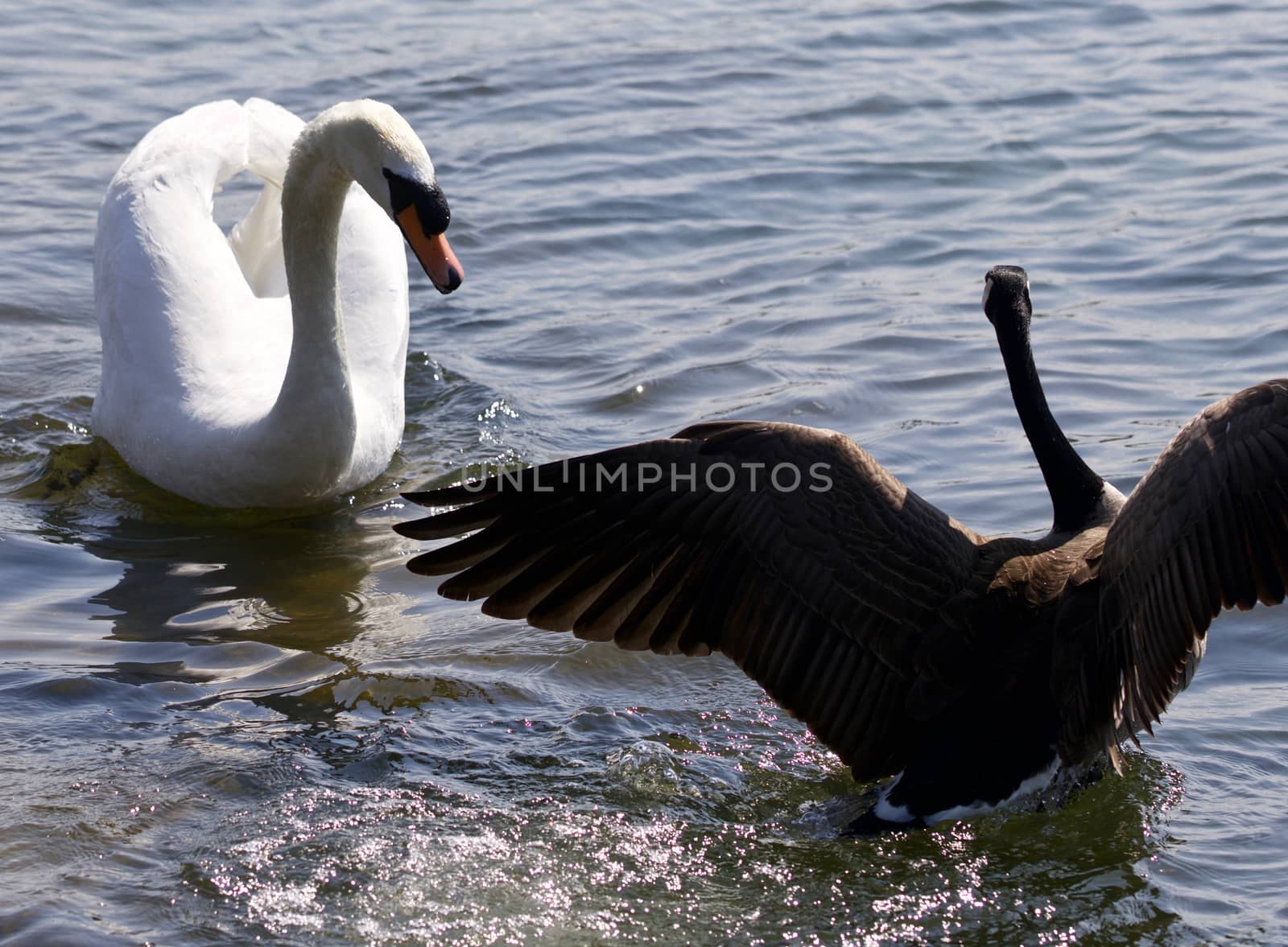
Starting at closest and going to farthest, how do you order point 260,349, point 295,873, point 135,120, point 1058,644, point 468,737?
point 295,873 → point 1058,644 → point 468,737 → point 260,349 → point 135,120

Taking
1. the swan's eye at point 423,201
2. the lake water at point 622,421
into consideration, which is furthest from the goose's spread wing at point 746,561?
the swan's eye at point 423,201

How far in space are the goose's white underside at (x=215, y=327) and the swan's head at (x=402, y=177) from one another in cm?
86

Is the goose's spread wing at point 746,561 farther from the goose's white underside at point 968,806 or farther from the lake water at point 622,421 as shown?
the lake water at point 622,421

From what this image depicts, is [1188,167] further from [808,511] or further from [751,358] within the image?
[808,511]

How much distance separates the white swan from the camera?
19.4 ft

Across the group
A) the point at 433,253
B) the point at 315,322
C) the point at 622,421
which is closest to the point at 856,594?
the point at 433,253

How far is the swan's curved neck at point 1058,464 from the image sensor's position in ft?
16.5

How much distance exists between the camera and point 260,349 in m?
6.75

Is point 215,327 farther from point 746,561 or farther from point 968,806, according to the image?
point 968,806

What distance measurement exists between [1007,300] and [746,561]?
1361mm

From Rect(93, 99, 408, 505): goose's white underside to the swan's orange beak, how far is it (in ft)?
2.74

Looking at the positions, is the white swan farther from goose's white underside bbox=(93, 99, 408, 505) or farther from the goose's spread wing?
the goose's spread wing

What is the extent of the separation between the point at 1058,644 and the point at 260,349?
12.2 ft

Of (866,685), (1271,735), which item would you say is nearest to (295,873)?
(866,685)
